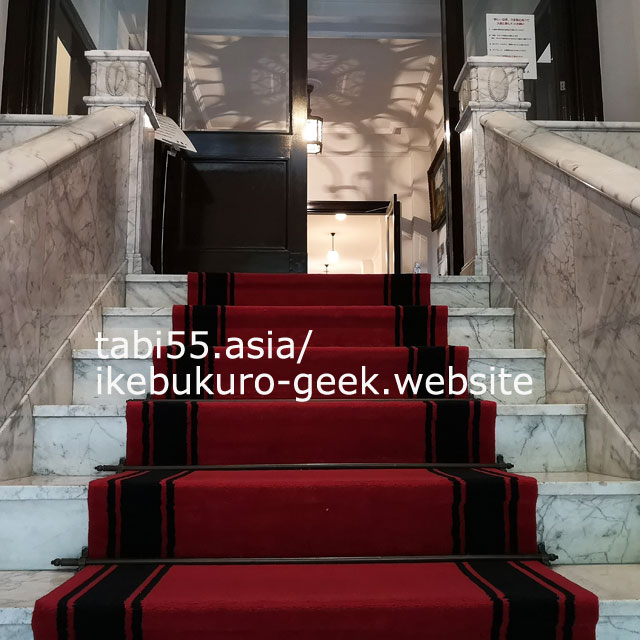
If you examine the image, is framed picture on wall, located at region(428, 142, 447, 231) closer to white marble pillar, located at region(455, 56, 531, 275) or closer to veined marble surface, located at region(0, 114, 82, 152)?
white marble pillar, located at region(455, 56, 531, 275)

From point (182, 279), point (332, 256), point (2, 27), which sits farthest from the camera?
point (332, 256)

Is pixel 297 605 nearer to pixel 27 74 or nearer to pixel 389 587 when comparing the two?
pixel 389 587

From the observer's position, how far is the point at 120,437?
1574 millimetres

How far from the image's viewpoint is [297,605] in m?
1.06

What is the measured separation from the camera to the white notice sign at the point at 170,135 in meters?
3.08

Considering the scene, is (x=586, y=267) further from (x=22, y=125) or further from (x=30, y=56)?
(x=30, y=56)

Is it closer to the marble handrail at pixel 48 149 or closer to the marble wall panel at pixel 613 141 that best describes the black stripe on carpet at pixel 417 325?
the marble handrail at pixel 48 149

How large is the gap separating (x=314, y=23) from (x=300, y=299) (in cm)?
322

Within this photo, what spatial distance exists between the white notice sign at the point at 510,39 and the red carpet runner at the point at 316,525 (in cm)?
258

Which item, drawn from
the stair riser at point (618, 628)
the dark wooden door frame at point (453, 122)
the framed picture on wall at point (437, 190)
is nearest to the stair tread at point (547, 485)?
the stair riser at point (618, 628)

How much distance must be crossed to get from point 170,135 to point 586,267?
7.10 ft

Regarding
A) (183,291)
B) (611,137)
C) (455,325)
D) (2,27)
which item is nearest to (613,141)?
(611,137)

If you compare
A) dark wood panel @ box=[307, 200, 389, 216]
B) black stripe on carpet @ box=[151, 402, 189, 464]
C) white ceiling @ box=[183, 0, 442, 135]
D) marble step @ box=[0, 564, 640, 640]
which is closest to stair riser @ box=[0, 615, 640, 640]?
marble step @ box=[0, 564, 640, 640]

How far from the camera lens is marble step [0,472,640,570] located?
4.31 ft
